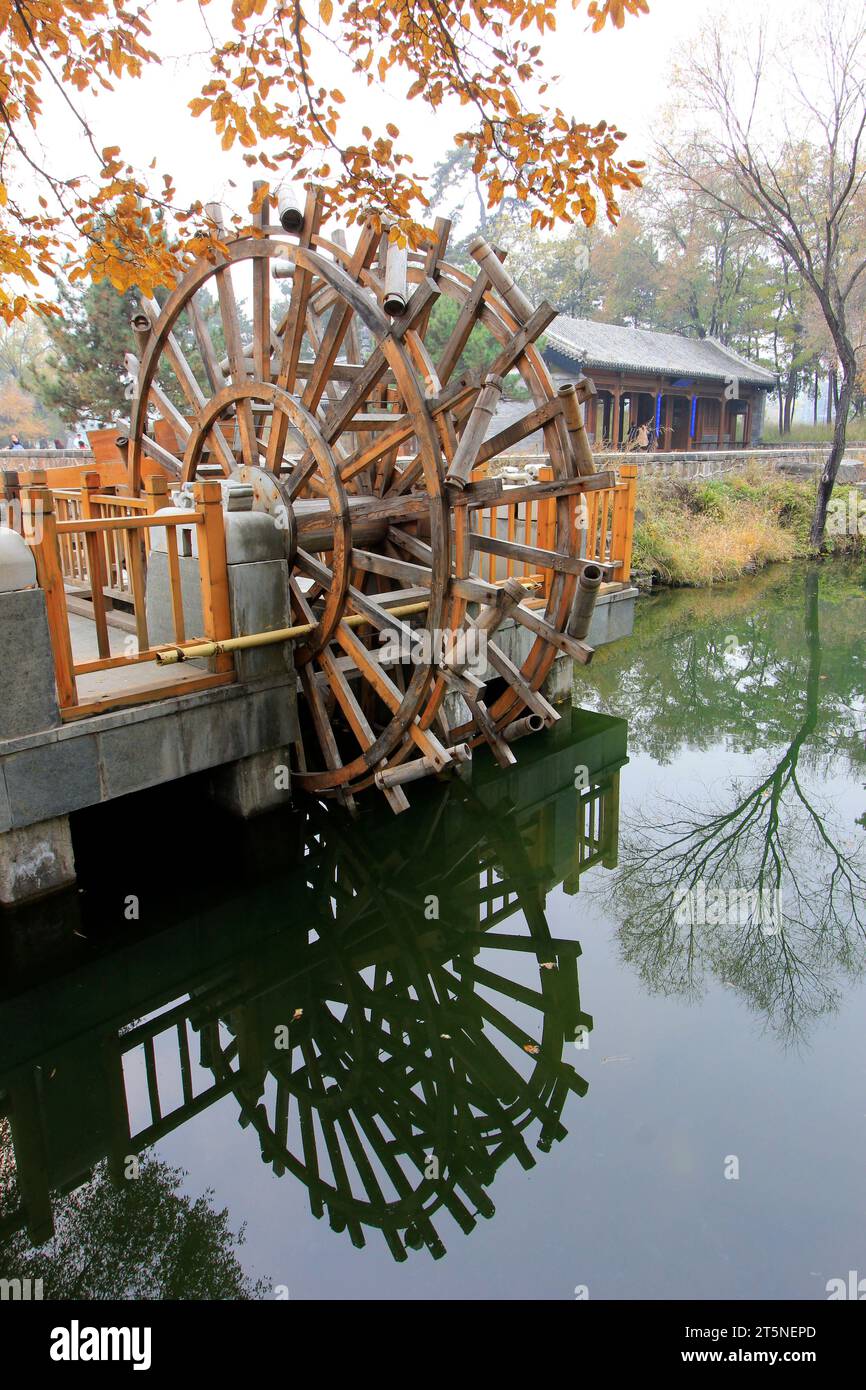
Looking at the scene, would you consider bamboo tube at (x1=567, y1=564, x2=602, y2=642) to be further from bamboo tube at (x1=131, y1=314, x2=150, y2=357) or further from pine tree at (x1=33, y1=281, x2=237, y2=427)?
pine tree at (x1=33, y1=281, x2=237, y2=427)

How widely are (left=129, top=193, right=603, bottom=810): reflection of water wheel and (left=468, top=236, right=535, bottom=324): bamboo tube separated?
1cm

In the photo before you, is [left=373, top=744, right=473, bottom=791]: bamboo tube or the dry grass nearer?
[left=373, top=744, right=473, bottom=791]: bamboo tube

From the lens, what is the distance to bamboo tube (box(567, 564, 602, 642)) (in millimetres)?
5441

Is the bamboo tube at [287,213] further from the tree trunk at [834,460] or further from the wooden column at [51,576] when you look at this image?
the tree trunk at [834,460]

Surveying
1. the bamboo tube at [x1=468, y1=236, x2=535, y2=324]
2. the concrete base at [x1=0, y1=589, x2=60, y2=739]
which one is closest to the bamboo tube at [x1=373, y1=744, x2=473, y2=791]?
the concrete base at [x1=0, y1=589, x2=60, y2=739]

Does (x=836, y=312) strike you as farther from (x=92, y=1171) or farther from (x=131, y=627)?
(x=92, y=1171)

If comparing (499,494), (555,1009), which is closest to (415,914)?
(555,1009)

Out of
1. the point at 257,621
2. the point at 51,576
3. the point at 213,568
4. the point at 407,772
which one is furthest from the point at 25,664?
the point at 407,772

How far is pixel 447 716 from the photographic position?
7.09 m

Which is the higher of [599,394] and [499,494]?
[599,394]

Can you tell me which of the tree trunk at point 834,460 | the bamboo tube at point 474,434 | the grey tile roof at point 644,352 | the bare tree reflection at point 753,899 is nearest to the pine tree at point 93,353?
the grey tile roof at point 644,352

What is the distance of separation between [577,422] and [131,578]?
9.19 ft

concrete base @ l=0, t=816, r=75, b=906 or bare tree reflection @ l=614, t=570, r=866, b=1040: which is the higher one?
concrete base @ l=0, t=816, r=75, b=906

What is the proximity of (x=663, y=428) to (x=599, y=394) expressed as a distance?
121 inches
